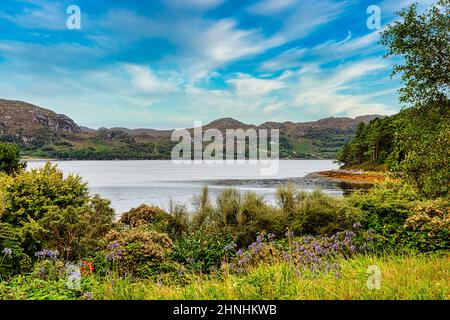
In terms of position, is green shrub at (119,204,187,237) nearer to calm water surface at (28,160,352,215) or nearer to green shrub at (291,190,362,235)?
calm water surface at (28,160,352,215)

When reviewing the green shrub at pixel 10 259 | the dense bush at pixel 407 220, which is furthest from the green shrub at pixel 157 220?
the dense bush at pixel 407 220

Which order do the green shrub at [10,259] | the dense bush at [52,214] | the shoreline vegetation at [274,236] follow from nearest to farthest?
the shoreline vegetation at [274,236], the green shrub at [10,259], the dense bush at [52,214]

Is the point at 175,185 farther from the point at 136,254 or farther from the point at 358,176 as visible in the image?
the point at 136,254

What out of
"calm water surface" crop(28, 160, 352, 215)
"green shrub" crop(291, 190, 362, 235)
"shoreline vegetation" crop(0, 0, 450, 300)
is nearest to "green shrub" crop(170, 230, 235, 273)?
"shoreline vegetation" crop(0, 0, 450, 300)

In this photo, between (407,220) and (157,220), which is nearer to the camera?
(407,220)

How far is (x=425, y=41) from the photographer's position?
12.2 meters

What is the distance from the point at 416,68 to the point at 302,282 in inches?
377

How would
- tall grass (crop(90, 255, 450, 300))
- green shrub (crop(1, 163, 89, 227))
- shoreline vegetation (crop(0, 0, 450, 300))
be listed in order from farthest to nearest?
green shrub (crop(1, 163, 89, 227)) < shoreline vegetation (crop(0, 0, 450, 300)) < tall grass (crop(90, 255, 450, 300))

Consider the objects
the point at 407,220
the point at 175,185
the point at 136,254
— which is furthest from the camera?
the point at 175,185

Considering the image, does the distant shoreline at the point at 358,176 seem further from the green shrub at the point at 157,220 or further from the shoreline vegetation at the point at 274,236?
the green shrub at the point at 157,220

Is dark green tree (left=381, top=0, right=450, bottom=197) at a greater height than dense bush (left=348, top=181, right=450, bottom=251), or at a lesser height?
greater

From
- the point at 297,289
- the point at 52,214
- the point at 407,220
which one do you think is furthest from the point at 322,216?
the point at 52,214
